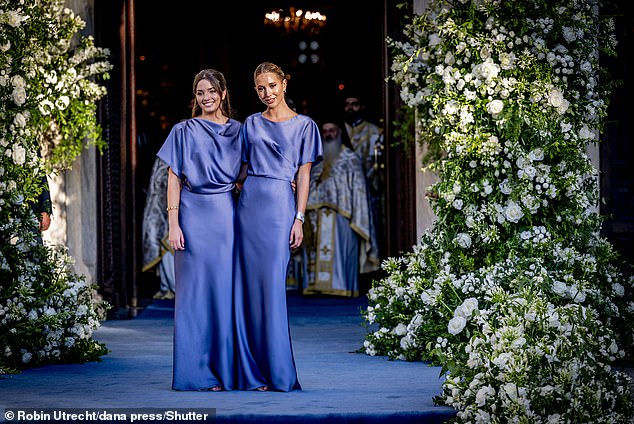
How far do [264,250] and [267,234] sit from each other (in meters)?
0.08

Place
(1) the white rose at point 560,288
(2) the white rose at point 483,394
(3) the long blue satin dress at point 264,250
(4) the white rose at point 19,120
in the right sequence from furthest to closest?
(4) the white rose at point 19,120
(1) the white rose at point 560,288
(3) the long blue satin dress at point 264,250
(2) the white rose at point 483,394

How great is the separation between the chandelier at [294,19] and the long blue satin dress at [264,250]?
7822 mm

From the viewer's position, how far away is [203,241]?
Answer: 574 cm

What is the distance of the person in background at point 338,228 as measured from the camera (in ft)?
38.6

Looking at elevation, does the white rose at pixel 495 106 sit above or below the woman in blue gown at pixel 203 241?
above

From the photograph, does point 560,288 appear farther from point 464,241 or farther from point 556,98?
point 556,98

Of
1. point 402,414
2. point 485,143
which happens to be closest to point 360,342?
point 485,143

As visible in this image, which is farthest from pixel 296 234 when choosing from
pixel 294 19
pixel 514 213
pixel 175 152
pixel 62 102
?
pixel 294 19

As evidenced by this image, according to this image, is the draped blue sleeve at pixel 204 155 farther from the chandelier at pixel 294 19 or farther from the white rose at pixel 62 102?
the chandelier at pixel 294 19

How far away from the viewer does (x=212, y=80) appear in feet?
18.8

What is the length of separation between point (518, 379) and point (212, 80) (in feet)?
7.07

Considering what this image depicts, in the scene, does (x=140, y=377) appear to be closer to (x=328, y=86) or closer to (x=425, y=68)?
(x=425, y=68)

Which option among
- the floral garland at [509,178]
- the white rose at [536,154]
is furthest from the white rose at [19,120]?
the white rose at [536,154]

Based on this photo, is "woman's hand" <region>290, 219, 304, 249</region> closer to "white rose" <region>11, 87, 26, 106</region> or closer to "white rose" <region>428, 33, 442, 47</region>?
"white rose" <region>428, 33, 442, 47</region>
